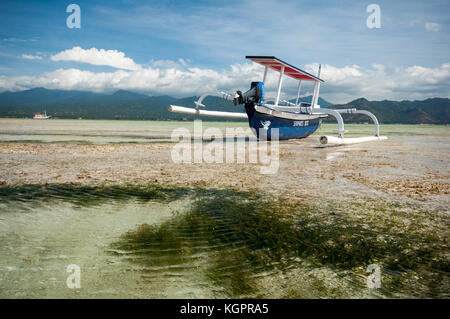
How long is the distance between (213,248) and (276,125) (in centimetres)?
1591

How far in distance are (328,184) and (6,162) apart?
36.9 ft

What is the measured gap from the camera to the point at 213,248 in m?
3.74


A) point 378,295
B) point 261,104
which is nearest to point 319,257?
point 378,295

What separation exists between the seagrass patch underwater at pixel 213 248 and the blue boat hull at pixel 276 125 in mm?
12572

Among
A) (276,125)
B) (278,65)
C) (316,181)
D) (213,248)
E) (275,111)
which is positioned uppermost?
(278,65)

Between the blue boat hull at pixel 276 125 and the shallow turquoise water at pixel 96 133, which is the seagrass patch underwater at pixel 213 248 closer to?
the blue boat hull at pixel 276 125

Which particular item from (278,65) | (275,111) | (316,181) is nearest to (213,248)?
(316,181)

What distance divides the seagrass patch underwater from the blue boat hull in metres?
12.6

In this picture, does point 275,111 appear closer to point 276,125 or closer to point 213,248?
point 276,125

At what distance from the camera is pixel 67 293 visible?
2691mm

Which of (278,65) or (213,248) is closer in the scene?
(213,248)

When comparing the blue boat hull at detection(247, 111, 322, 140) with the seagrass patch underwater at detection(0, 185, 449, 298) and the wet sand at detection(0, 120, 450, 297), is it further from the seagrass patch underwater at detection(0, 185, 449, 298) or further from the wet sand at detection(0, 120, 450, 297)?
the seagrass patch underwater at detection(0, 185, 449, 298)
